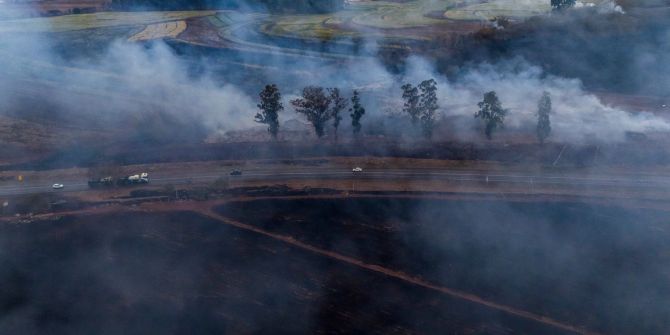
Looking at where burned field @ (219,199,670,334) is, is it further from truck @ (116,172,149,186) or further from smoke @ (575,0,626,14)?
smoke @ (575,0,626,14)

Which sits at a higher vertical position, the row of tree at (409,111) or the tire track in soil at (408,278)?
the row of tree at (409,111)

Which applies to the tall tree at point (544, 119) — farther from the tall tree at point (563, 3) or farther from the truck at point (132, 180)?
the tall tree at point (563, 3)

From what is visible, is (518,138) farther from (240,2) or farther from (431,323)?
(240,2)

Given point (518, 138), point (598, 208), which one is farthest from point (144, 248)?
point (518, 138)

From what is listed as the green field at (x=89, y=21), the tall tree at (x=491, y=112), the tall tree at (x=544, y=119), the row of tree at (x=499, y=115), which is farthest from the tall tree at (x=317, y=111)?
the green field at (x=89, y=21)

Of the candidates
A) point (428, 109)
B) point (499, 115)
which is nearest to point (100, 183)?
point (428, 109)
